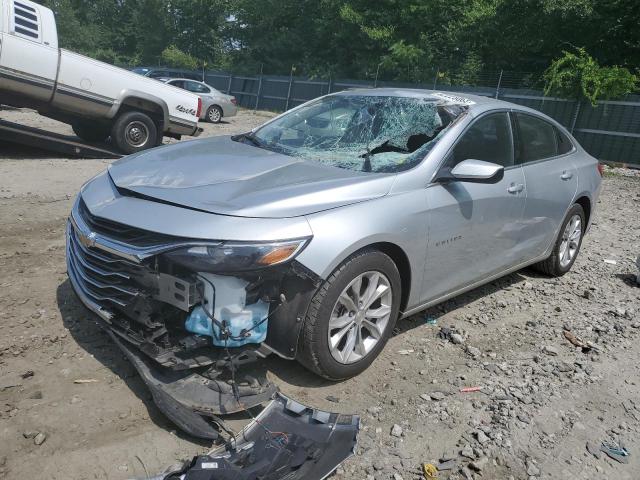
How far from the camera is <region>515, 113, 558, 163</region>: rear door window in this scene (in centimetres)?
451

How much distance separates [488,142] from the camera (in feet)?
13.5

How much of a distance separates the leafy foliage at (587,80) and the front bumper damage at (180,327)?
15.8 meters

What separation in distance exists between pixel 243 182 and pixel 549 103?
16952 millimetres

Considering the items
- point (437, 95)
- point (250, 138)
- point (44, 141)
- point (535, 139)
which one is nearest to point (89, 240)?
point (250, 138)

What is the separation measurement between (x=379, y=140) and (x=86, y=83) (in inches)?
287

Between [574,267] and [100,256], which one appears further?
[574,267]

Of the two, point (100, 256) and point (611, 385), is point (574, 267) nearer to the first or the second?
point (611, 385)

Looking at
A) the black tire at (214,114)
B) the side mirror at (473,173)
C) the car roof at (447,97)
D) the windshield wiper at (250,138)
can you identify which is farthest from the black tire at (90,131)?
the side mirror at (473,173)

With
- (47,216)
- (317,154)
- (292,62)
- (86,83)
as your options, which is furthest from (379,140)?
(292,62)

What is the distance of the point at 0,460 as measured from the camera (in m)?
2.32

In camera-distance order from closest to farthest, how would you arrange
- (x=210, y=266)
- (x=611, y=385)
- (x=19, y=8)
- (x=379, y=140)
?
1. (x=210, y=266)
2. (x=611, y=385)
3. (x=379, y=140)
4. (x=19, y=8)

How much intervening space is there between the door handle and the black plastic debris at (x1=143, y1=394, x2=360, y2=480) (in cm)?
232

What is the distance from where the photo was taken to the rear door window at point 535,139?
178 inches

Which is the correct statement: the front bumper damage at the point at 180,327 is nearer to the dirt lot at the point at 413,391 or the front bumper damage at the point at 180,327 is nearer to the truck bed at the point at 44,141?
the dirt lot at the point at 413,391
